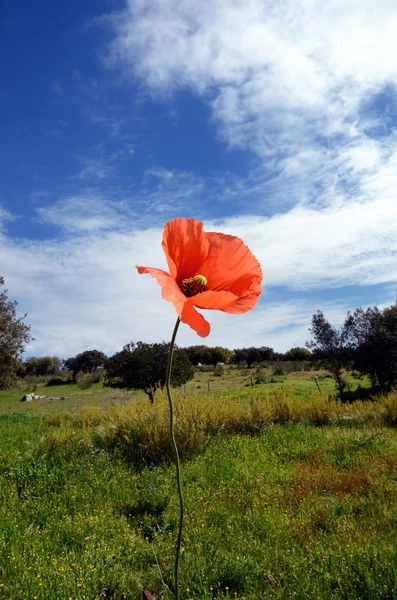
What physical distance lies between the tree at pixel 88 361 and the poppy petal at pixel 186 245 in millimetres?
54055

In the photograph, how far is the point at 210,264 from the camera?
1.26 metres

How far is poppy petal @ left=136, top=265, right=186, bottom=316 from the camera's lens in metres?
0.92

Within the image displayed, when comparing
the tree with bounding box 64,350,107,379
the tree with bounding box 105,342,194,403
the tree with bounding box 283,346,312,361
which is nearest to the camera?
the tree with bounding box 105,342,194,403

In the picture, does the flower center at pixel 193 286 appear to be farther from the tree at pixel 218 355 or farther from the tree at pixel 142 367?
the tree at pixel 218 355

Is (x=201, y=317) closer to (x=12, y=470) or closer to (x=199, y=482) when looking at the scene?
(x=199, y=482)

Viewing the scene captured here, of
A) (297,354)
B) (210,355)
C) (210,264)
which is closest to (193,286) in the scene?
(210,264)

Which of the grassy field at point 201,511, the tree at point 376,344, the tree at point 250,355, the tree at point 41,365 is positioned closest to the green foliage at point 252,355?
the tree at point 250,355

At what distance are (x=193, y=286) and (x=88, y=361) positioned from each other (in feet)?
181

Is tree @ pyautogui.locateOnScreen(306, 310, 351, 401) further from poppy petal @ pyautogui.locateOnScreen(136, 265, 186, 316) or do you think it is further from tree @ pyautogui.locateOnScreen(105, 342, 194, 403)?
poppy petal @ pyautogui.locateOnScreen(136, 265, 186, 316)

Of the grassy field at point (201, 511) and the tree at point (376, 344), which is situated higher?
the tree at point (376, 344)

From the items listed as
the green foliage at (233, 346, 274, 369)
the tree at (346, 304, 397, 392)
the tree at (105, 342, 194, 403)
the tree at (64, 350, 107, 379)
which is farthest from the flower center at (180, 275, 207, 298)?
the tree at (64, 350, 107, 379)

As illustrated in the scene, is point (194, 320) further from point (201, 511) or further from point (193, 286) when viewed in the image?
point (201, 511)

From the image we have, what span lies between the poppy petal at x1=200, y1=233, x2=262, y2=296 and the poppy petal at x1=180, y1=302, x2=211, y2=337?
26 centimetres

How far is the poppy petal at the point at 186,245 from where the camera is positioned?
1195 mm
